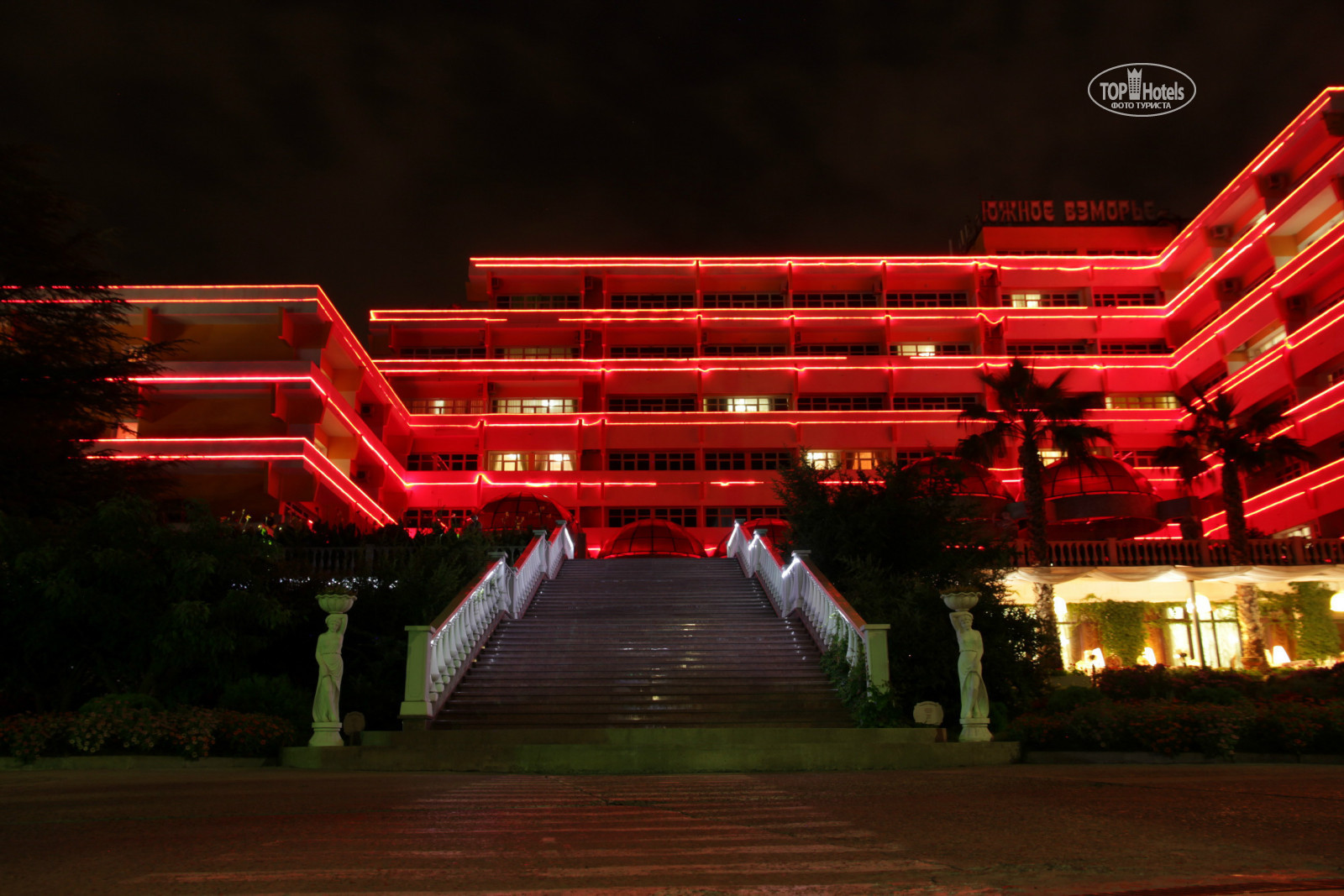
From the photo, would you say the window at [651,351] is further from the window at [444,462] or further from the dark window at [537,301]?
the window at [444,462]

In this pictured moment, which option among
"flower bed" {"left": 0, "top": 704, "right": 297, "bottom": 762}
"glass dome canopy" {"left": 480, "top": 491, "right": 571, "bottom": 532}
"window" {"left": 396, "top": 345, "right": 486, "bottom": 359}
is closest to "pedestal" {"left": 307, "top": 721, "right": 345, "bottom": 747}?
"flower bed" {"left": 0, "top": 704, "right": 297, "bottom": 762}

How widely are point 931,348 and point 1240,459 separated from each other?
2800cm

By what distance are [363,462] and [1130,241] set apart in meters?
43.2

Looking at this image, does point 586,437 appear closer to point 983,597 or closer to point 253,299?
point 253,299

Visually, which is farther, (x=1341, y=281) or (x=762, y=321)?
(x=762, y=321)

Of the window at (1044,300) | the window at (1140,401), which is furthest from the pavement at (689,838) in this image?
the window at (1044,300)

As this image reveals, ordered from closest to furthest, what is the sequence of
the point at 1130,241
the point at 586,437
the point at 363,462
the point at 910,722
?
A: the point at 910,722, the point at 363,462, the point at 586,437, the point at 1130,241

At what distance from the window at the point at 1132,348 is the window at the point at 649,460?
2270cm

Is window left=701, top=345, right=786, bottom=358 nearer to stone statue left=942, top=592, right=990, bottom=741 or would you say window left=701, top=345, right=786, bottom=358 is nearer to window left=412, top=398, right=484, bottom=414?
window left=412, top=398, right=484, bottom=414

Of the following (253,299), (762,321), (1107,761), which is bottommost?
(1107,761)

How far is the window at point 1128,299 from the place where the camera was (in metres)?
54.4

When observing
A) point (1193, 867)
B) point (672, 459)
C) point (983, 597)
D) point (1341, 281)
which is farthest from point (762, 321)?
point (1193, 867)

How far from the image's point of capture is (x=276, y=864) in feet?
15.2

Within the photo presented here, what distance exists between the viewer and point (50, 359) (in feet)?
71.9
